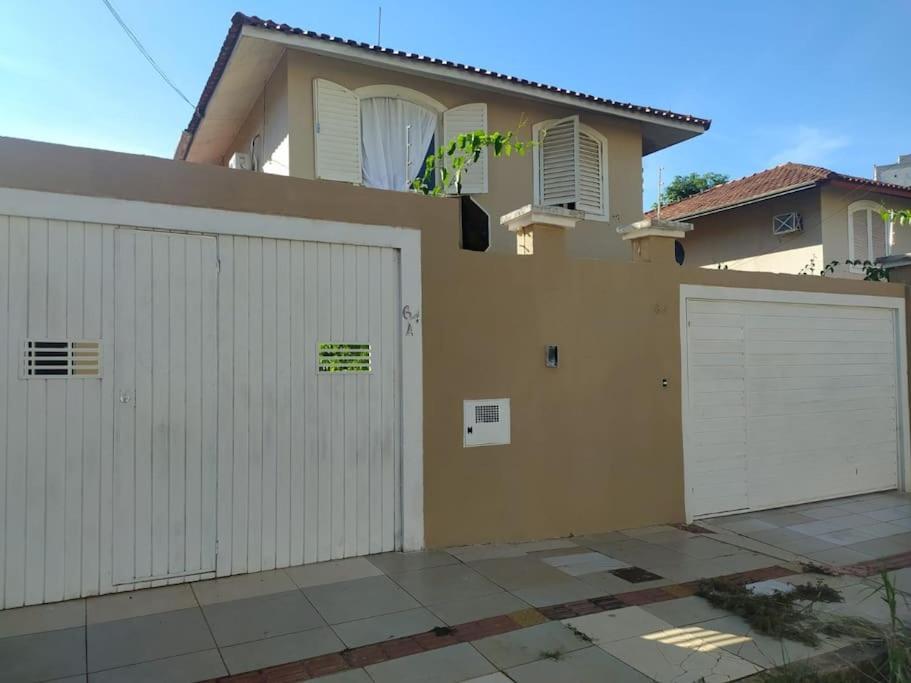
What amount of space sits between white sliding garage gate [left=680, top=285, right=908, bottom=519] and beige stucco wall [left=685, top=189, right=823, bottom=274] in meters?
3.95

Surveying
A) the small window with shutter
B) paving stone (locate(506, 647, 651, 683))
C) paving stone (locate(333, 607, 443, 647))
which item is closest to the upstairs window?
the small window with shutter

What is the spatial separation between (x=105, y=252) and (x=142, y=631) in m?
2.52

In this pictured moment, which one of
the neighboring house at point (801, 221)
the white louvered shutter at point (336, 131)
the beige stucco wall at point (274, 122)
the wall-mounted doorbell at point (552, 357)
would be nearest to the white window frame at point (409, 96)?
the white louvered shutter at point (336, 131)

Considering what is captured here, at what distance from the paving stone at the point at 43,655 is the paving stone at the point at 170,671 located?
7.0 inches

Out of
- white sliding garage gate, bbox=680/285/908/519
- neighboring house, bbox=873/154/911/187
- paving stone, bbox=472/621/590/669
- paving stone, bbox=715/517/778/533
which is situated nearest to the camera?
paving stone, bbox=472/621/590/669

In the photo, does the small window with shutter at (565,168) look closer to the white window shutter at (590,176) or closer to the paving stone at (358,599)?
the white window shutter at (590,176)

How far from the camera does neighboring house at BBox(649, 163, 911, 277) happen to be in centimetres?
1284

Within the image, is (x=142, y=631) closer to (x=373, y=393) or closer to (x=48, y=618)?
(x=48, y=618)

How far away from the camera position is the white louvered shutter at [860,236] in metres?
13.2

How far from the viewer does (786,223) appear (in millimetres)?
13258

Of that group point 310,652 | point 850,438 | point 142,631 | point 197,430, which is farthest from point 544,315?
point 850,438

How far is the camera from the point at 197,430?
4902 mm

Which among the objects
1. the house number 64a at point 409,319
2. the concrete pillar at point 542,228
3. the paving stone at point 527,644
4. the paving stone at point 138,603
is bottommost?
the paving stone at point 527,644

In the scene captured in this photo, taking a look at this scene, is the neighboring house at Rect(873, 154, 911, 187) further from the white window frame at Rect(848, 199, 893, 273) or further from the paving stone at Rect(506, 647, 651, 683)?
the paving stone at Rect(506, 647, 651, 683)
